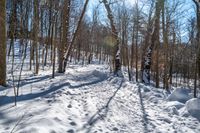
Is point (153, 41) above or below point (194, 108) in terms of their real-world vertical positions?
above

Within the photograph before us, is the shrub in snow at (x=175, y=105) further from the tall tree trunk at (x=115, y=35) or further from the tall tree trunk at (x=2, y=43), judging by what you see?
the tall tree trunk at (x=115, y=35)

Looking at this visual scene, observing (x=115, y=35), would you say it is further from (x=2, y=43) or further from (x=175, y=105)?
(x=175, y=105)

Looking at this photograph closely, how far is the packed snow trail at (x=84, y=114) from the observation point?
19.2 feet

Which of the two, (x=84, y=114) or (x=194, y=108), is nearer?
(x=84, y=114)

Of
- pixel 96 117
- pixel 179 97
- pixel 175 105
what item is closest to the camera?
pixel 96 117

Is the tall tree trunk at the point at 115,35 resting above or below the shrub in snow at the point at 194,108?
above

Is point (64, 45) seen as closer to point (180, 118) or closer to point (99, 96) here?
point (99, 96)

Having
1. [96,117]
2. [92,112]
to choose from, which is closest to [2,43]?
[92,112]

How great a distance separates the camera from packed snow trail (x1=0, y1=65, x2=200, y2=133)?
5.87m

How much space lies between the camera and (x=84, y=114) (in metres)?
7.20

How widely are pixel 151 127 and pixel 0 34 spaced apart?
20.1ft

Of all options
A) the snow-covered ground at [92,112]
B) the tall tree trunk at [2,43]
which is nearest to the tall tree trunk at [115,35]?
the snow-covered ground at [92,112]

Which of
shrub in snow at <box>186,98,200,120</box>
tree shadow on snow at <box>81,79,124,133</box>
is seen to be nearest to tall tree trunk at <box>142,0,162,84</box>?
shrub in snow at <box>186,98,200,120</box>

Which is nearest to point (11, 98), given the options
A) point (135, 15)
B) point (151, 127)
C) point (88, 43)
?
point (151, 127)
